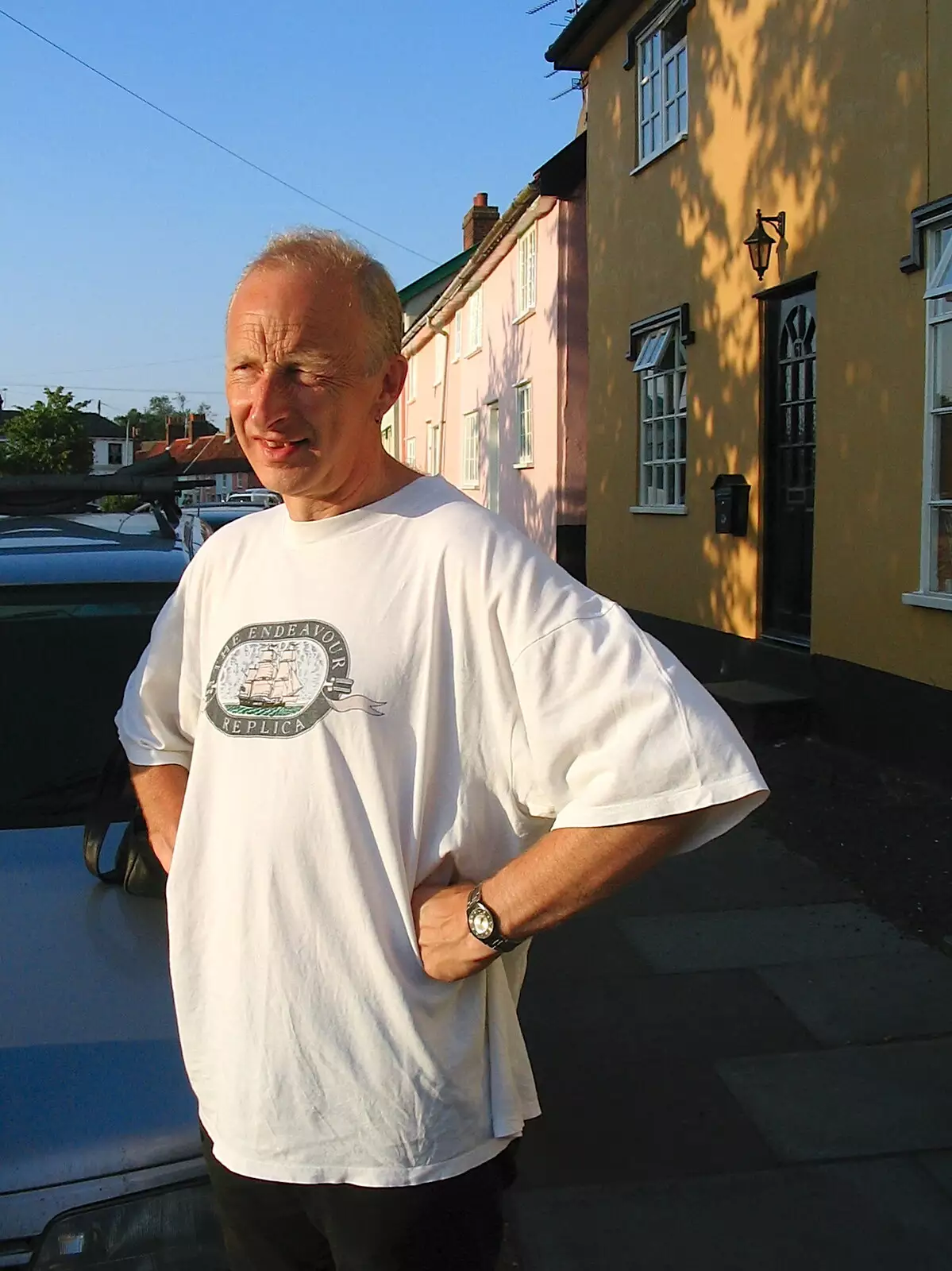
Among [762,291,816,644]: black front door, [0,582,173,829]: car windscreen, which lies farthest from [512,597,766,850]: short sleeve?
[762,291,816,644]: black front door

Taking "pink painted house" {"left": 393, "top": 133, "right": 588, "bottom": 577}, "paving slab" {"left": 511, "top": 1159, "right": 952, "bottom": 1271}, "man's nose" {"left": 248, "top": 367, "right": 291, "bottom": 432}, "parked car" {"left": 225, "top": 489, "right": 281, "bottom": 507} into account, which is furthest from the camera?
"parked car" {"left": 225, "top": 489, "right": 281, "bottom": 507}

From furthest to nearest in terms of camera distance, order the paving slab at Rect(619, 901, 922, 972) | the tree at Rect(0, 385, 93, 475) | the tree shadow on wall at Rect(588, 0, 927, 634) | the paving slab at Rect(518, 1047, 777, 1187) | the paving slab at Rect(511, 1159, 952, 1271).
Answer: the tree at Rect(0, 385, 93, 475) → the tree shadow on wall at Rect(588, 0, 927, 634) → the paving slab at Rect(619, 901, 922, 972) → the paving slab at Rect(518, 1047, 777, 1187) → the paving slab at Rect(511, 1159, 952, 1271)

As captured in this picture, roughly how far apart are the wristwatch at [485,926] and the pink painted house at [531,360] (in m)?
14.0

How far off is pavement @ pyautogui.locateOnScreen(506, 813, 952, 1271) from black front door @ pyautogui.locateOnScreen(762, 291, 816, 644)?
12.3 feet

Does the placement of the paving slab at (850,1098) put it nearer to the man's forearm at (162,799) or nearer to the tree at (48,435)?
the man's forearm at (162,799)

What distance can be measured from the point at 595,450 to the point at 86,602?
10522 mm

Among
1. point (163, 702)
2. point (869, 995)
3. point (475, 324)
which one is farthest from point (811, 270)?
point (475, 324)

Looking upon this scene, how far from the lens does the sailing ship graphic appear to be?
169 centimetres

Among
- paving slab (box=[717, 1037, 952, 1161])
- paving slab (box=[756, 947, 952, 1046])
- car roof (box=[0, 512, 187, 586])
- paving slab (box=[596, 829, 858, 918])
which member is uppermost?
car roof (box=[0, 512, 187, 586])

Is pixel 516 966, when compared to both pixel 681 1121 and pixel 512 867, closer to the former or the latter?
pixel 512 867

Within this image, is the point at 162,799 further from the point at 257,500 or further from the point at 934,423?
the point at 257,500

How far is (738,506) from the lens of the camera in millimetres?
9445

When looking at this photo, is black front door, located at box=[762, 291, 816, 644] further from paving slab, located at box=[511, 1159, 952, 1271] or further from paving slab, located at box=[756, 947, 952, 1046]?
paving slab, located at box=[511, 1159, 952, 1271]

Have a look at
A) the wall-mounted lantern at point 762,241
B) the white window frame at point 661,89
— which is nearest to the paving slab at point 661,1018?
the wall-mounted lantern at point 762,241
